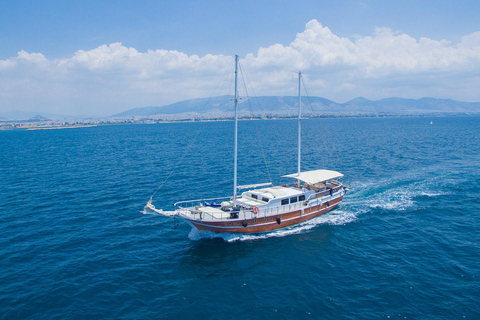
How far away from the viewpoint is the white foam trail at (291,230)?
37406mm

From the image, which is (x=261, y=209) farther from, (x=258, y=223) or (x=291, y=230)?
(x=291, y=230)

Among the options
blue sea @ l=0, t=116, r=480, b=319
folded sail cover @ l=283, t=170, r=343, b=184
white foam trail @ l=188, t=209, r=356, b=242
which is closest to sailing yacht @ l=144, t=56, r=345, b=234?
folded sail cover @ l=283, t=170, r=343, b=184

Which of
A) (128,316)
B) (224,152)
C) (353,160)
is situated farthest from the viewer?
(224,152)

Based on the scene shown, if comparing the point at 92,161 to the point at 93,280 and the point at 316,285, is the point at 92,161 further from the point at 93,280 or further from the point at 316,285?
the point at 316,285

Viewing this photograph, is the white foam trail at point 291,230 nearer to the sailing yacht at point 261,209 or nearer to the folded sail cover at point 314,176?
the sailing yacht at point 261,209

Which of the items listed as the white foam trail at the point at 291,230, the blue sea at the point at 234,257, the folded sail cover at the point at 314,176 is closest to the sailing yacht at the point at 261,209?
the folded sail cover at the point at 314,176

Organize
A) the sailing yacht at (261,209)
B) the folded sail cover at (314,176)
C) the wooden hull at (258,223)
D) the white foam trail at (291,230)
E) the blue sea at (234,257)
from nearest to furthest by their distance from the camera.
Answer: the blue sea at (234,257)
the wooden hull at (258,223)
the sailing yacht at (261,209)
the white foam trail at (291,230)
the folded sail cover at (314,176)

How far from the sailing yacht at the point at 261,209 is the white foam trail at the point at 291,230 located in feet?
1.88

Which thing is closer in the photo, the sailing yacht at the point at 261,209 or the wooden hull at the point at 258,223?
the wooden hull at the point at 258,223

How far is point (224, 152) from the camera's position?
10469 cm

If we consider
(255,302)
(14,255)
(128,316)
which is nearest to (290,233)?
(255,302)

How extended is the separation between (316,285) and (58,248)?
29.6 meters

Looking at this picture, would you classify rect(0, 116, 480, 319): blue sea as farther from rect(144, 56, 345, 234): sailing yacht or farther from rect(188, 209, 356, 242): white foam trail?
rect(144, 56, 345, 234): sailing yacht

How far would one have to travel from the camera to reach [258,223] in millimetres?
38406
